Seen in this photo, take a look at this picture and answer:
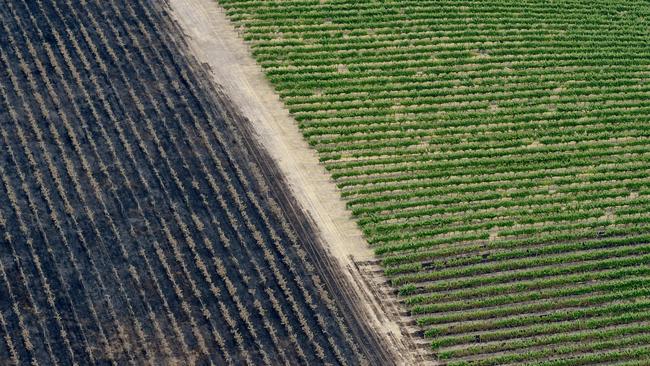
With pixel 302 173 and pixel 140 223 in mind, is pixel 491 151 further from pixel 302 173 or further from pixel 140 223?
pixel 140 223

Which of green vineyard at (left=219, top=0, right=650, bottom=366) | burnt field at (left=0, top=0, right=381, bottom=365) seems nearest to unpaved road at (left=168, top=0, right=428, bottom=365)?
burnt field at (left=0, top=0, right=381, bottom=365)

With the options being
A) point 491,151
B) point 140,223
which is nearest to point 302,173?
point 140,223

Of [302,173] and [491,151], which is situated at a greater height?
[491,151]

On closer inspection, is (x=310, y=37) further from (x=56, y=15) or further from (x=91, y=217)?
(x=91, y=217)

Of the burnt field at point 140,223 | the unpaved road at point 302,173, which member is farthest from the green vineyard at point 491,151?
the burnt field at point 140,223

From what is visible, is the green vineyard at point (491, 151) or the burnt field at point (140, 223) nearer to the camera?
the burnt field at point (140, 223)

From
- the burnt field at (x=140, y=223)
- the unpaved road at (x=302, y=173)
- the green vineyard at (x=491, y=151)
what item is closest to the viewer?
the burnt field at (x=140, y=223)

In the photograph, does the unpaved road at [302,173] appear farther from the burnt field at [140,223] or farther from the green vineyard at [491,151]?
the green vineyard at [491,151]
